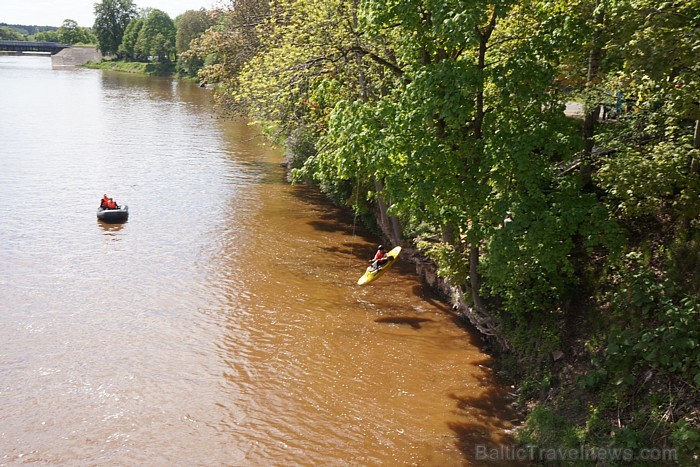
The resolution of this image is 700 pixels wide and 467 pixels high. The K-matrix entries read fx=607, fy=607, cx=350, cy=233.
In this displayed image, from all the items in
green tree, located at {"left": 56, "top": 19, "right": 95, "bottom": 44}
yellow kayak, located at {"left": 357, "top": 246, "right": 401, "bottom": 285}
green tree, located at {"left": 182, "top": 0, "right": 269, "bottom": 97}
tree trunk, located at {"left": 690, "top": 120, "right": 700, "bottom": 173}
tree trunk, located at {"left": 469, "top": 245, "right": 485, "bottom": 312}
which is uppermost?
green tree, located at {"left": 56, "top": 19, "right": 95, "bottom": 44}

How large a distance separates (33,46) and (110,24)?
914 inches

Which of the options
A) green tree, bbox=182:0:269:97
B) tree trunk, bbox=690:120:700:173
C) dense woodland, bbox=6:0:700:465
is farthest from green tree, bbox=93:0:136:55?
tree trunk, bbox=690:120:700:173

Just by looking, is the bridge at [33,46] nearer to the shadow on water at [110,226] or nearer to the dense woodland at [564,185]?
the shadow on water at [110,226]

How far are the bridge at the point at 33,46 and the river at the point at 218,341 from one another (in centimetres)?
11782

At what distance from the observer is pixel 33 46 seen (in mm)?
132125

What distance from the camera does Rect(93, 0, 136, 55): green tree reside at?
398 ft

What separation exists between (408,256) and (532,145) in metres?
9.41

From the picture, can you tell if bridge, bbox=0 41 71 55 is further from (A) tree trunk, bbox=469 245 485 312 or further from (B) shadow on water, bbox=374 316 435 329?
(A) tree trunk, bbox=469 245 485 312

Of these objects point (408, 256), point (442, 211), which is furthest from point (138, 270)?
point (442, 211)

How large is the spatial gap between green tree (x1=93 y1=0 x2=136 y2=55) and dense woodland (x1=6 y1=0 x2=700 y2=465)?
12304 cm

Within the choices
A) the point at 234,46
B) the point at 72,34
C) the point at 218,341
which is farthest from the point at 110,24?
the point at 218,341

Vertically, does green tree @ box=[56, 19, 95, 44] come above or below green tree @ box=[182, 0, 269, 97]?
above

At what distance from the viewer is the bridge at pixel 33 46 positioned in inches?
5113

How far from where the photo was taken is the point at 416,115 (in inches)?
450
